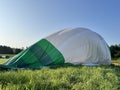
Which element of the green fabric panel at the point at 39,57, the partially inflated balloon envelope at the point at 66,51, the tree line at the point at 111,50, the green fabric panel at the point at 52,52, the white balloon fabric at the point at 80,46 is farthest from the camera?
the tree line at the point at 111,50

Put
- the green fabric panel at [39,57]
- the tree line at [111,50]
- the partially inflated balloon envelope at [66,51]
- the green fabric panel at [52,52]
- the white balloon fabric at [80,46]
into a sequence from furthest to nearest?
the tree line at [111,50], the white balloon fabric at [80,46], the green fabric panel at [52,52], the partially inflated balloon envelope at [66,51], the green fabric panel at [39,57]

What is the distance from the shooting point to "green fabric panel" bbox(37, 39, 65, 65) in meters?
12.8

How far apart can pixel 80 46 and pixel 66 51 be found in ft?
3.04

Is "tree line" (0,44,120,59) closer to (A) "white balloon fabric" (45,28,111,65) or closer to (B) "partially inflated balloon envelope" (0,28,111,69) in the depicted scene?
(A) "white balloon fabric" (45,28,111,65)

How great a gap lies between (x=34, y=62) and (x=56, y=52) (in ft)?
4.29

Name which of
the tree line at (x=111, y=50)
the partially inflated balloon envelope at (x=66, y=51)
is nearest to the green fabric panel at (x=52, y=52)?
the partially inflated balloon envelope at (x=66, y=51)

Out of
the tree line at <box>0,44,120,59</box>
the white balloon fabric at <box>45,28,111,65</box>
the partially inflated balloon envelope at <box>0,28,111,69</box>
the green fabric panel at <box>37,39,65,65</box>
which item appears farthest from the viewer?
the tree line at <box>0,44,120,59</box>

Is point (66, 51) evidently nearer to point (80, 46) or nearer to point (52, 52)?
point (52, 52)

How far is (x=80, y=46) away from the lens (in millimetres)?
13992

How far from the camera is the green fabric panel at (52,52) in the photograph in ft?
42.0

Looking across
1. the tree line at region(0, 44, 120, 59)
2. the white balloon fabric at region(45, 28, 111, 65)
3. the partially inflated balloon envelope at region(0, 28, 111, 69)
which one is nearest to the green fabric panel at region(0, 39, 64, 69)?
the partially inflated balloon envelope at region(0, 28, 111, 69)

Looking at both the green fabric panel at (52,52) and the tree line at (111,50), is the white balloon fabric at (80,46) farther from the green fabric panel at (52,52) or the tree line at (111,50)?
the tree line at (111,50)

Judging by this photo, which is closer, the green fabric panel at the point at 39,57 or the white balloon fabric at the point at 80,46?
the green fabric panel at the point at 39,57

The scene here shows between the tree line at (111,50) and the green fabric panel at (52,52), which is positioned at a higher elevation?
the tree line at (111,50)
